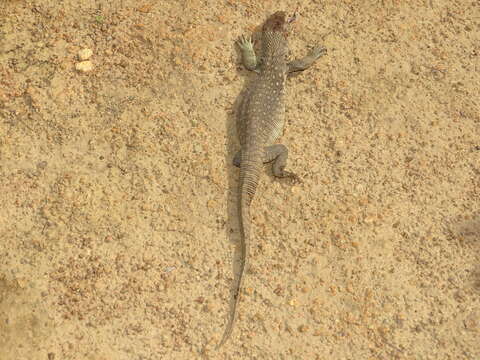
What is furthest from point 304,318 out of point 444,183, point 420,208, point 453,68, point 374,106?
point 453,68

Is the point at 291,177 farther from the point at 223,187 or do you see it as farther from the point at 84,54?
the point at 84,54

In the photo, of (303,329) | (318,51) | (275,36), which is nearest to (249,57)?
(275,36)

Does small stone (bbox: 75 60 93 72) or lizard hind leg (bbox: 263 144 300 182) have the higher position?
small stone (bbox: 75 60 93 72)

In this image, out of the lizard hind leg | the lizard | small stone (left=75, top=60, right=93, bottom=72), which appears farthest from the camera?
small stone (left=75, top=60, right=93, bottom=72)

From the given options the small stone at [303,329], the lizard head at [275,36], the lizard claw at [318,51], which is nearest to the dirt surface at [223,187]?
the small stone at [303,329]

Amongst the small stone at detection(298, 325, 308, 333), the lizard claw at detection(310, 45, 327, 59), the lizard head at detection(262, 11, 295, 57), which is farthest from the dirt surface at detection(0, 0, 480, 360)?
the lizard head at detection(262, 11, 295, 57)

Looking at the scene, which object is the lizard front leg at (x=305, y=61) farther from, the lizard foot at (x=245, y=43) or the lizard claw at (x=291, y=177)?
the lizard claw at (x=291, y=177)

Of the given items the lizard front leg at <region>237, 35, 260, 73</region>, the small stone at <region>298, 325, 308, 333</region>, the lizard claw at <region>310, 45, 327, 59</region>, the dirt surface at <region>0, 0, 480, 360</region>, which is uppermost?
the lizard claw at <region>310, 45, 327, 59</region>

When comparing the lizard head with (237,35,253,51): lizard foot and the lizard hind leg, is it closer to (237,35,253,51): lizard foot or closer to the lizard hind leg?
(237,35,253,51): lizard foot
